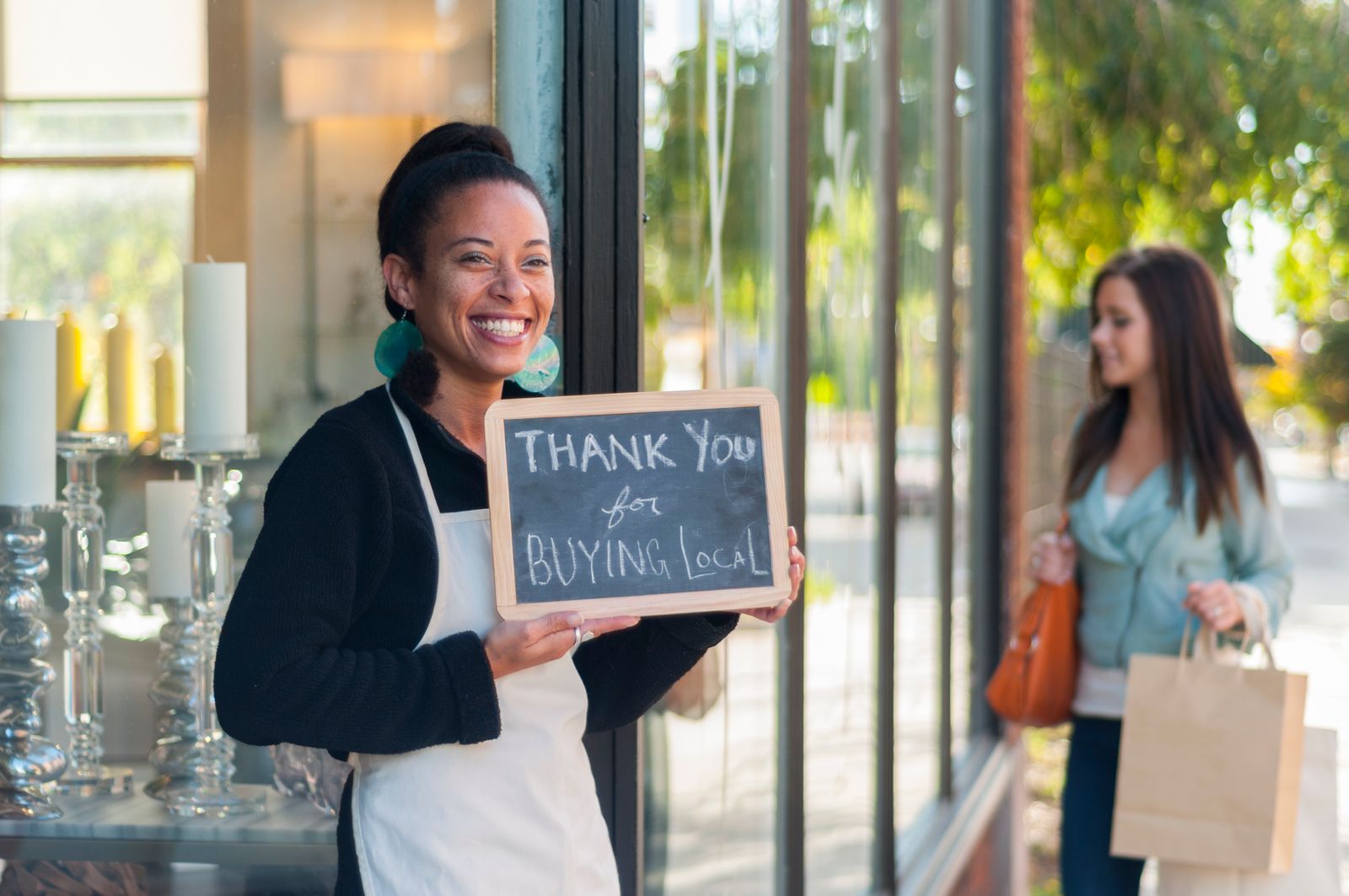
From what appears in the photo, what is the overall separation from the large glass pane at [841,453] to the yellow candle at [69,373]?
1.80m

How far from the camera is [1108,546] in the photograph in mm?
3555

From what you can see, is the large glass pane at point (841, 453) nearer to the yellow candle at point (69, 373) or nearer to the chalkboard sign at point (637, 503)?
the chalkboard sign at point (637, 503)

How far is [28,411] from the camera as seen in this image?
187cm

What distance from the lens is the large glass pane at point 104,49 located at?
6.01 ft

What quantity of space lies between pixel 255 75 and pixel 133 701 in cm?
84

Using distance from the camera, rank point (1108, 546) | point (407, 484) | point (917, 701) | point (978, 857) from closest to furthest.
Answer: point (407, 484) < point (1108, 546) < point (917, 701) < point (978, 857)

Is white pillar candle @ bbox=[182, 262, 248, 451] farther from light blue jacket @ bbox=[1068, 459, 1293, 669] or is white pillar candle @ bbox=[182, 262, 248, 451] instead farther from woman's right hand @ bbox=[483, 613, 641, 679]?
light blue jacket @ bbox=[1068, 459, 1293, 669]

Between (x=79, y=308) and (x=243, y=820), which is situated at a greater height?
(x=79, y=308)

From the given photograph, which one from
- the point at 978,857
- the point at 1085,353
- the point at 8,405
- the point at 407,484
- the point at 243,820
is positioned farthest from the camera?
the point at 1085,353

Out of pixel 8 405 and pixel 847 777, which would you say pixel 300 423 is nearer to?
pixel 8 405

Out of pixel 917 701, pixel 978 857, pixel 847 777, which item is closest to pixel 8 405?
pixel 847 777

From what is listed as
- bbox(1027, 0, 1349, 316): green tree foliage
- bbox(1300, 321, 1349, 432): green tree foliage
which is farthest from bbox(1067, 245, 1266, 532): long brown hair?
bbox(1300, 321, 1349, 432): green tree foliage

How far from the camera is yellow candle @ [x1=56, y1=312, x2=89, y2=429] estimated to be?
1.88 meters

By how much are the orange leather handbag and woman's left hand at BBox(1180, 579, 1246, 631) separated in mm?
337
